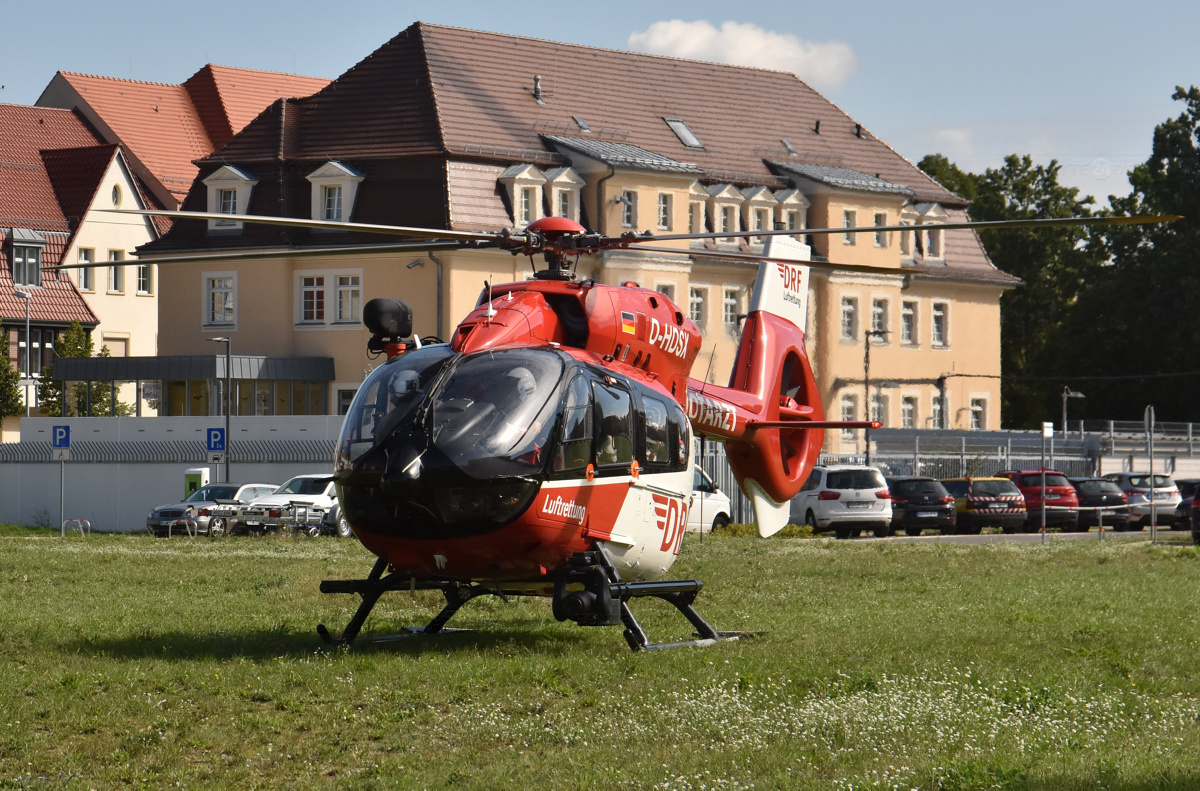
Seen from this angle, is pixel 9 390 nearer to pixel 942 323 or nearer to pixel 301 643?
pixel 942 323

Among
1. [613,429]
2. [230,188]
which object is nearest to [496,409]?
[613,429]

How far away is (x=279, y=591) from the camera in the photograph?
19250 millimetres

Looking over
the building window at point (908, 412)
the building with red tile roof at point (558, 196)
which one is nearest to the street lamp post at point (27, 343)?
the building with red tile roof at point (558, 196)

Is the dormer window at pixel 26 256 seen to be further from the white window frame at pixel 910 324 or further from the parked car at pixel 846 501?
the parked car at pixel 846 501

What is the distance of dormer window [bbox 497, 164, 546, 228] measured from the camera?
53.0 metres

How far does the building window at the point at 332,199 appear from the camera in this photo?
53.7 meters

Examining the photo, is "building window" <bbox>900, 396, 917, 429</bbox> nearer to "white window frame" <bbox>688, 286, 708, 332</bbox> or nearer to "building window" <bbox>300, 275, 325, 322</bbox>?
"white window frame" <bbox>688, 286, 708, 332</bbox>

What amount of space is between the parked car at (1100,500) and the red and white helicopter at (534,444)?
3110 centimetres

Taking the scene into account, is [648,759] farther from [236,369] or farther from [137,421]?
[236,369]

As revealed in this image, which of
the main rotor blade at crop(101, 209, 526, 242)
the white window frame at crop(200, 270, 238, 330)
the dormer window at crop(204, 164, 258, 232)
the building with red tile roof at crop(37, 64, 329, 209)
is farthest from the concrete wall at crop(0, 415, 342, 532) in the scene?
the main rotor blade at crop(101, 209, 526, 242)

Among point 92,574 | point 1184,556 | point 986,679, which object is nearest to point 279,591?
point 92,574

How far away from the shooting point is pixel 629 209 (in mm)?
55000

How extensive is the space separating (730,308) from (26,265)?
28252mm

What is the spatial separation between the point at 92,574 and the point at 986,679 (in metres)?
13.6
